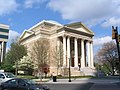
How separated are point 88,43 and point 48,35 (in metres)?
15.7

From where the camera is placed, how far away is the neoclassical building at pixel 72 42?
72312 mm

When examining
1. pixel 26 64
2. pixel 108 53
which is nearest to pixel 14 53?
pixel 26 64

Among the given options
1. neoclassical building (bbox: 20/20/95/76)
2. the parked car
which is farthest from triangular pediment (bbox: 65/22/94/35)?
the parked car

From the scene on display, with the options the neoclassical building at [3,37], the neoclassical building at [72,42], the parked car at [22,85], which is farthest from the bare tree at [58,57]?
the neoclassical building at [3,37]

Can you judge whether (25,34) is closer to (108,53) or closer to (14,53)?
(14,53)

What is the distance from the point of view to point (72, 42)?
3199 inches

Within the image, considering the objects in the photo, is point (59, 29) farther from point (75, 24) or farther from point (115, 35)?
point (115, 35)

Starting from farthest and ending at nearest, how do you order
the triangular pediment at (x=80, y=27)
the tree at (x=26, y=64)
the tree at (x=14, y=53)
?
the triangular pediment at (x=80, y=27)
the tree at (x=14, y=53)
the tree at (x=26, y=64)

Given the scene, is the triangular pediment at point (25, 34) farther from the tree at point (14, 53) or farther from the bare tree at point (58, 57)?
the bare tree at point (58, 57)

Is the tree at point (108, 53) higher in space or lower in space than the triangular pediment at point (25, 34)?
lower

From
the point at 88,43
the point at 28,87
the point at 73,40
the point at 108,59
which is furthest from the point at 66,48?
the point at 28,87

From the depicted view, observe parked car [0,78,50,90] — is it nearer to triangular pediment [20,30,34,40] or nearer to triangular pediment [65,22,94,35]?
triangular pediment [65,22,94,35]

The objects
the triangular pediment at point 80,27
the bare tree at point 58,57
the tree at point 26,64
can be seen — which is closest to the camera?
the bare tree at point 58,57

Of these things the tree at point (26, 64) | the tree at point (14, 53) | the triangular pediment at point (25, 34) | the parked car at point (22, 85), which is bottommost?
the parked car at point (22, 85)
